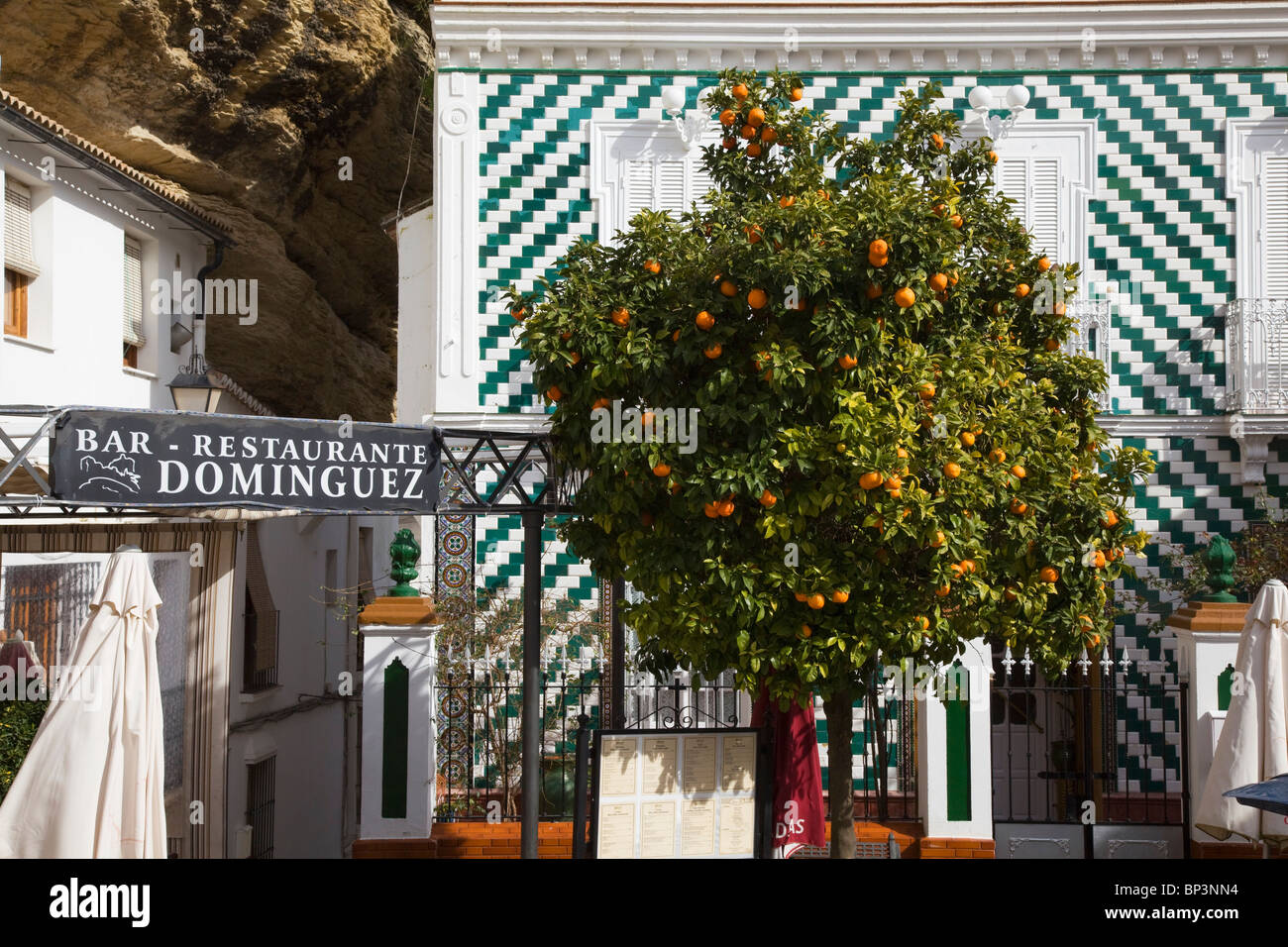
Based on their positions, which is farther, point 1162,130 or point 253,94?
point 253,94

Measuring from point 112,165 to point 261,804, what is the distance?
7786mm

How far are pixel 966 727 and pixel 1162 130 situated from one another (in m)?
6.93

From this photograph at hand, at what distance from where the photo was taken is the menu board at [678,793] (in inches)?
284

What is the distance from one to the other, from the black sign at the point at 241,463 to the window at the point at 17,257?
537cm

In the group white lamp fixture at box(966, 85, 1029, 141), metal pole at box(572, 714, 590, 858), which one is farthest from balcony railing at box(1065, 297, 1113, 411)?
metal pole at box(572, 714, 590, 858)

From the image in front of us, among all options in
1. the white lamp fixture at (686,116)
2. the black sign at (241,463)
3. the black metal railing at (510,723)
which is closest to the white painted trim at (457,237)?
the white lamp fixture at (686,116)

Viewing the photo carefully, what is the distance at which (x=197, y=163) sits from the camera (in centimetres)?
1445

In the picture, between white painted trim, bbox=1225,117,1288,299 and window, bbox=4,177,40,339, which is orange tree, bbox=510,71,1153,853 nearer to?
white painted trim, bbox=1225,117,1288,299

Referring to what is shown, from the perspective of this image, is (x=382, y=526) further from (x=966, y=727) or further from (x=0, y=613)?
(x=966, y=727)

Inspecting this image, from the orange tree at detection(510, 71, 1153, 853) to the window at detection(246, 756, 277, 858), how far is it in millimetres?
8717

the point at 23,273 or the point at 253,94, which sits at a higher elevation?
the point at 253,94

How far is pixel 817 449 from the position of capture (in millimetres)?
6359

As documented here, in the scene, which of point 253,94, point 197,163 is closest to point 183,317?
point 197,163

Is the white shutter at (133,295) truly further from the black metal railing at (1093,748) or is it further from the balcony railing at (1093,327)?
the balcony railing at (1093,327)
